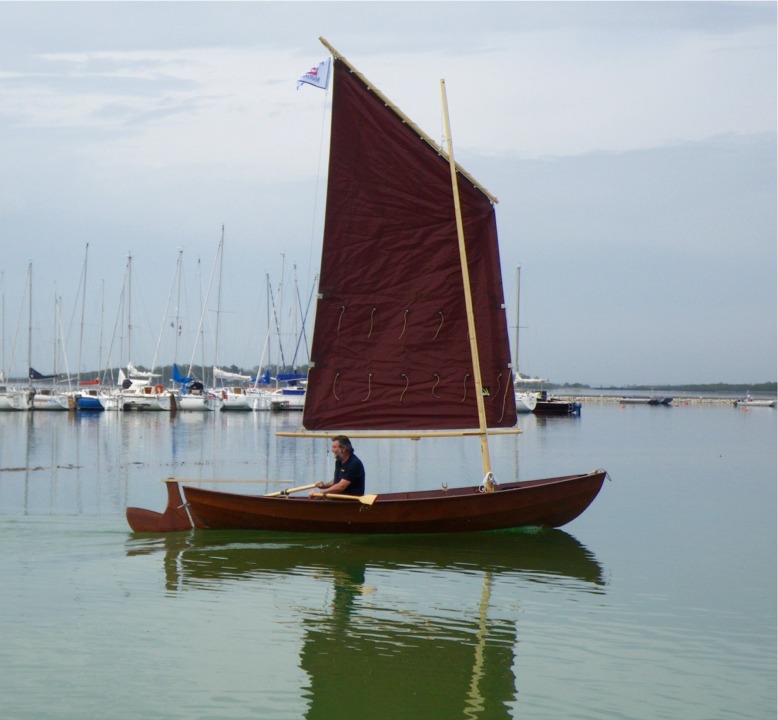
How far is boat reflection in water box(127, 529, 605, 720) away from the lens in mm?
9836

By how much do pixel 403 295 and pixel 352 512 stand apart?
431 centimetres

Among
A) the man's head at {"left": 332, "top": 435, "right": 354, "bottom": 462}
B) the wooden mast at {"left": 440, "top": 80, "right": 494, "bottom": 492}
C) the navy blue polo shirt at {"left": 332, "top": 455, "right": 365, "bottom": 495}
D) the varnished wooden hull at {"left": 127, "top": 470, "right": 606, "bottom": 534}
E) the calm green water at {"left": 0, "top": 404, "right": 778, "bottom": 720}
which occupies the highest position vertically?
the wooden mast at {"left": 440, "top": 80, "right": 494, "bottom": 492}

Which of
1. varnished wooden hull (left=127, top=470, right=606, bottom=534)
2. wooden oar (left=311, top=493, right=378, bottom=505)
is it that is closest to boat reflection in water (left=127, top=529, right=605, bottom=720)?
varnished wooden hull (left=127, top=470, right=606, bottom=534)

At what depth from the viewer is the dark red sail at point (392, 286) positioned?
1886 centimetres

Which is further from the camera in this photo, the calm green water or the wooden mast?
the wooden mast

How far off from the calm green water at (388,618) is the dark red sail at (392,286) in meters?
2.66

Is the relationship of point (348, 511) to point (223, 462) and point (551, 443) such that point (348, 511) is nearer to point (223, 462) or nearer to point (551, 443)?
point (223, 462)

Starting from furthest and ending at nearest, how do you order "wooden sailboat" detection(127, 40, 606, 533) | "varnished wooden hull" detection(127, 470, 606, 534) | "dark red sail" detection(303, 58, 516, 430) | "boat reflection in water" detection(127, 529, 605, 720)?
"dark red sail" detection(303, 58, 516, 430), "wooden sailboat" detection(127, 40, 606, 533), "varnished wooden hull" detection(127, 470, 606, 534), "boat reflection in water" detection(127, 529, 605, 720)

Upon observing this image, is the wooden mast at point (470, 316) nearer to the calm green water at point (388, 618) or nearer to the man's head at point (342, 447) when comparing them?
the calm green water at point (388, 618)

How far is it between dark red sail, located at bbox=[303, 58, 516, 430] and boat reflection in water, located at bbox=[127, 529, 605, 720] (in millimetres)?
2608

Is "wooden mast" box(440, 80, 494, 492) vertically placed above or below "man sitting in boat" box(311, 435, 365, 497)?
above

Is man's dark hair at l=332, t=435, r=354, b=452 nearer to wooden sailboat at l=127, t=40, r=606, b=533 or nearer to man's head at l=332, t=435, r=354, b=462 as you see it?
man's head at l=332, t=435, r=354, b=462

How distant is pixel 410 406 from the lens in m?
19.1

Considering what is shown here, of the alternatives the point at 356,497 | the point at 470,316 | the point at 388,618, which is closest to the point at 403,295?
the point at 470,316
